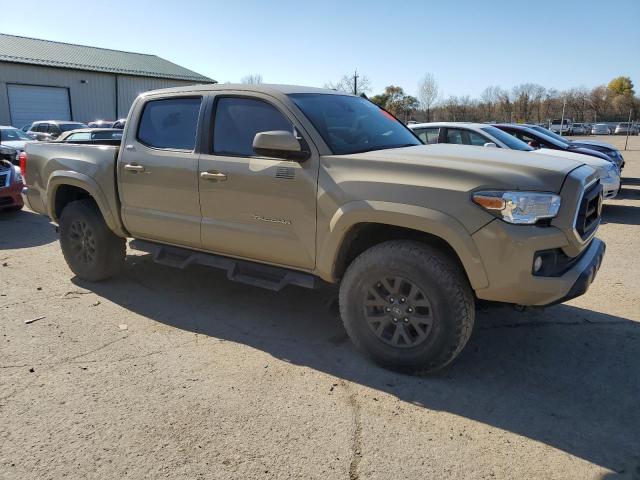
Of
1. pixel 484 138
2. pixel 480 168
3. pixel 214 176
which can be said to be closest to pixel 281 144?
pixel 214 176

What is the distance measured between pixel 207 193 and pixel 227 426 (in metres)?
1.94

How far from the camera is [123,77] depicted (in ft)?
114

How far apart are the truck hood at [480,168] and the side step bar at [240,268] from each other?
1.02m

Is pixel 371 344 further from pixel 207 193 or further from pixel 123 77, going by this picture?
pixel 123 77

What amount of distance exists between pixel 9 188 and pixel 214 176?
6.82 meters

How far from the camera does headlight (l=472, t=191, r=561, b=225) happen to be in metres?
3.00

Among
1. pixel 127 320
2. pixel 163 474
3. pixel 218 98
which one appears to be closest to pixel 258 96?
pixel 218 98

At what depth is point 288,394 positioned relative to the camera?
3275 millimetres

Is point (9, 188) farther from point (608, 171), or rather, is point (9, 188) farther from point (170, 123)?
point (608, 171)

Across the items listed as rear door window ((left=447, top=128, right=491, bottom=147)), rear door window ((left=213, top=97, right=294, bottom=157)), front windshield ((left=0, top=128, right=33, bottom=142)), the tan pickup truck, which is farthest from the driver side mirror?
front windshield ((left=0, top=128, right=33, bottom=142))

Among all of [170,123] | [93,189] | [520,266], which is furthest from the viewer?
[93,189]

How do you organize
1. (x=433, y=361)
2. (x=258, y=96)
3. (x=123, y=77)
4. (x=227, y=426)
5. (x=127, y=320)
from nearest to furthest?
Result: (x=227, y=426), (x=433, y=361), (x=258, y=96), (x=127, y=320), (x=123, y=77)

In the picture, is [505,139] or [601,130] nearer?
[505,139]

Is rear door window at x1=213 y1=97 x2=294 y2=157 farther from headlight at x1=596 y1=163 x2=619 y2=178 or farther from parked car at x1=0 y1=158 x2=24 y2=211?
headlight at x1=596 y1=163 x2=619 y2=178
